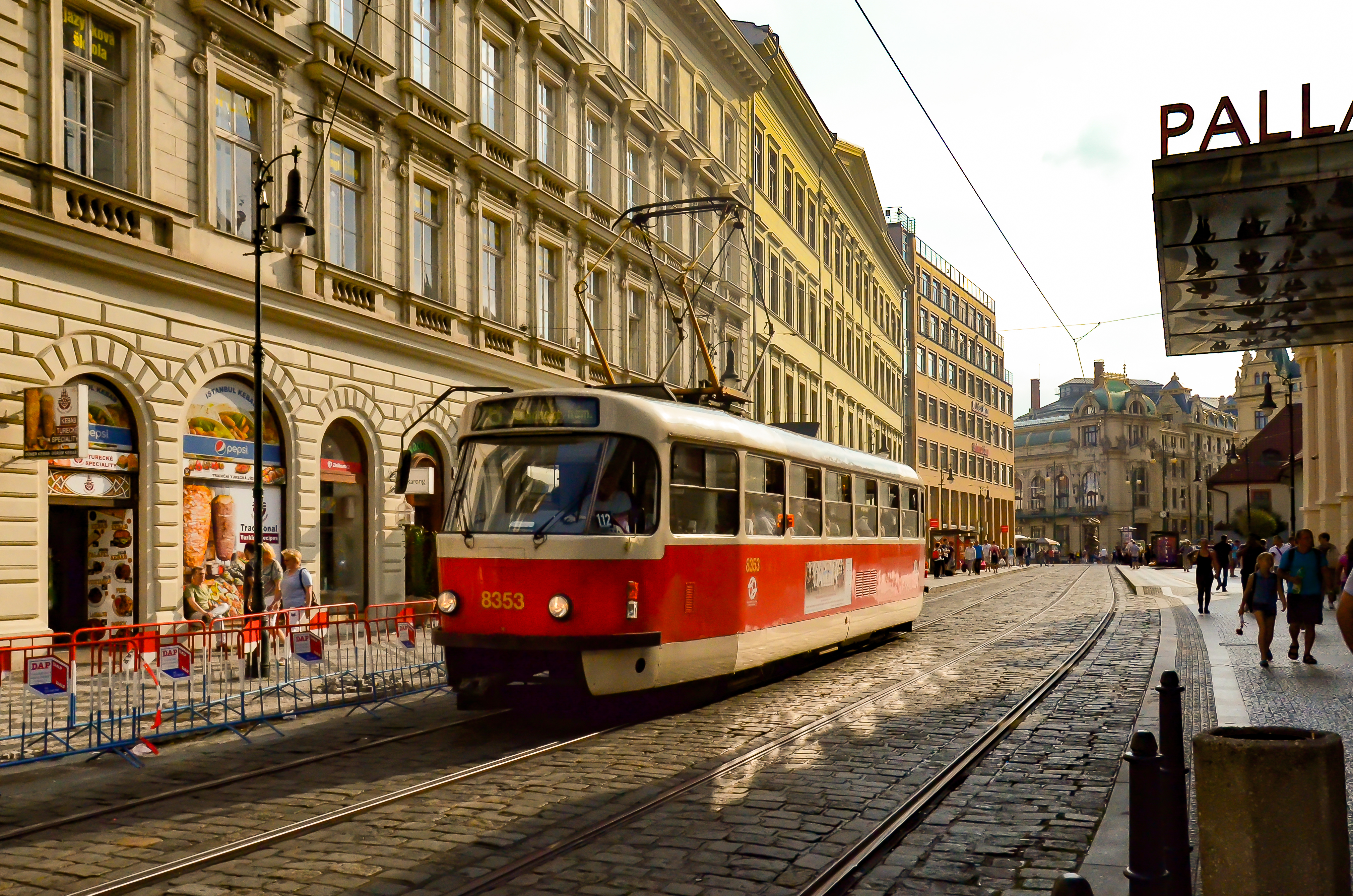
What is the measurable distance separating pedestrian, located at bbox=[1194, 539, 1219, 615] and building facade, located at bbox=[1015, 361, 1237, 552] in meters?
97.3

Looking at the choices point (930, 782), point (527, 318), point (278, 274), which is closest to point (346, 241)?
point (278, 274)

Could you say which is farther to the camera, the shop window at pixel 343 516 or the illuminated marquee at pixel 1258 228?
the shop window at pixel 343 516

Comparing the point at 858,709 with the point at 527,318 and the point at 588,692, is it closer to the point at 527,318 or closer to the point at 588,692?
the point at 588,692

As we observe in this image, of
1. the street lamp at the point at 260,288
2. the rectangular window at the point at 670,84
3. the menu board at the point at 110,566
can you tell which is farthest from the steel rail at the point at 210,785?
the rectangular window at the point at 670,84

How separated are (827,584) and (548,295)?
14.0 metres

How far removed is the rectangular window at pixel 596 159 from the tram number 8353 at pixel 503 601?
19.8 metres

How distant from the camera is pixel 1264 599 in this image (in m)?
15.9

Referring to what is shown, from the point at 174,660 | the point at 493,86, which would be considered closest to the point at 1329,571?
the point at 174,660

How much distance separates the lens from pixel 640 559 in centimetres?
1066

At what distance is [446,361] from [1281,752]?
19.7 m

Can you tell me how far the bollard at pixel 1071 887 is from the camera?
11.6 ft

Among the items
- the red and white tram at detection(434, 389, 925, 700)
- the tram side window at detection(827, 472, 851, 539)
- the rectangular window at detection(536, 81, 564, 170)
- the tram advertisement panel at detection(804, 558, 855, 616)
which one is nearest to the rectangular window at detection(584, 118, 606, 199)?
the rectangular window at detection(536, 81, 564, 170)

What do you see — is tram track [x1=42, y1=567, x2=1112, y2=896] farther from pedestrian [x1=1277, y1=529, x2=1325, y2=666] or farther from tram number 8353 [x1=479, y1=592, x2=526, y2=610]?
pedestrian [x1=1277, y1=529, x2=1325, y2=666]

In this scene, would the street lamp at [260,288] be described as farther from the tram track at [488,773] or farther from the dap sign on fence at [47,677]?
the tram track at [488,773]
